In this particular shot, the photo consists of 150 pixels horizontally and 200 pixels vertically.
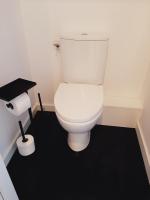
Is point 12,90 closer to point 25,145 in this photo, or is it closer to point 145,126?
point 25,145

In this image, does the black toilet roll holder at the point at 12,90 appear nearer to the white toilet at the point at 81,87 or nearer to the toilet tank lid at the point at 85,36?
the white toilet at the point at 81,87

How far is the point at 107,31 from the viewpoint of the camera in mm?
1444

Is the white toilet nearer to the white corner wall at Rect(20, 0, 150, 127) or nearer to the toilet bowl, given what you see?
the toilet bowl

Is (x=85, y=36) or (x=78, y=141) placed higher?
(x=85, y=36)

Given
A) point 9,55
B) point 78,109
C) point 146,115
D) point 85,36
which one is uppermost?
point 85,36

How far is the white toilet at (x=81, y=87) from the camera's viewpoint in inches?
44.9

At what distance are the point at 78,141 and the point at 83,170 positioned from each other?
0.73ft

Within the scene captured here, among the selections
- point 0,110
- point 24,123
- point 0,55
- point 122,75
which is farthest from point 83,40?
point 24,123

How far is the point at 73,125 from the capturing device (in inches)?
44.1

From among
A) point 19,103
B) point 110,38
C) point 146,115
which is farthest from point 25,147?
point 110,38

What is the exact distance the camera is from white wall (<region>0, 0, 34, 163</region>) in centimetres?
123

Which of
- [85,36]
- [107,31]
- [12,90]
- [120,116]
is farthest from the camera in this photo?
[120,116]

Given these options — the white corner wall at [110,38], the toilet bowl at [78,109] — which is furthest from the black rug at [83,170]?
the white corner wall at [110,38]

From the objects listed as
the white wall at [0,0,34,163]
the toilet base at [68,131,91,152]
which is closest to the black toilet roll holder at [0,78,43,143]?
the white wall at [0,0,34,163]
